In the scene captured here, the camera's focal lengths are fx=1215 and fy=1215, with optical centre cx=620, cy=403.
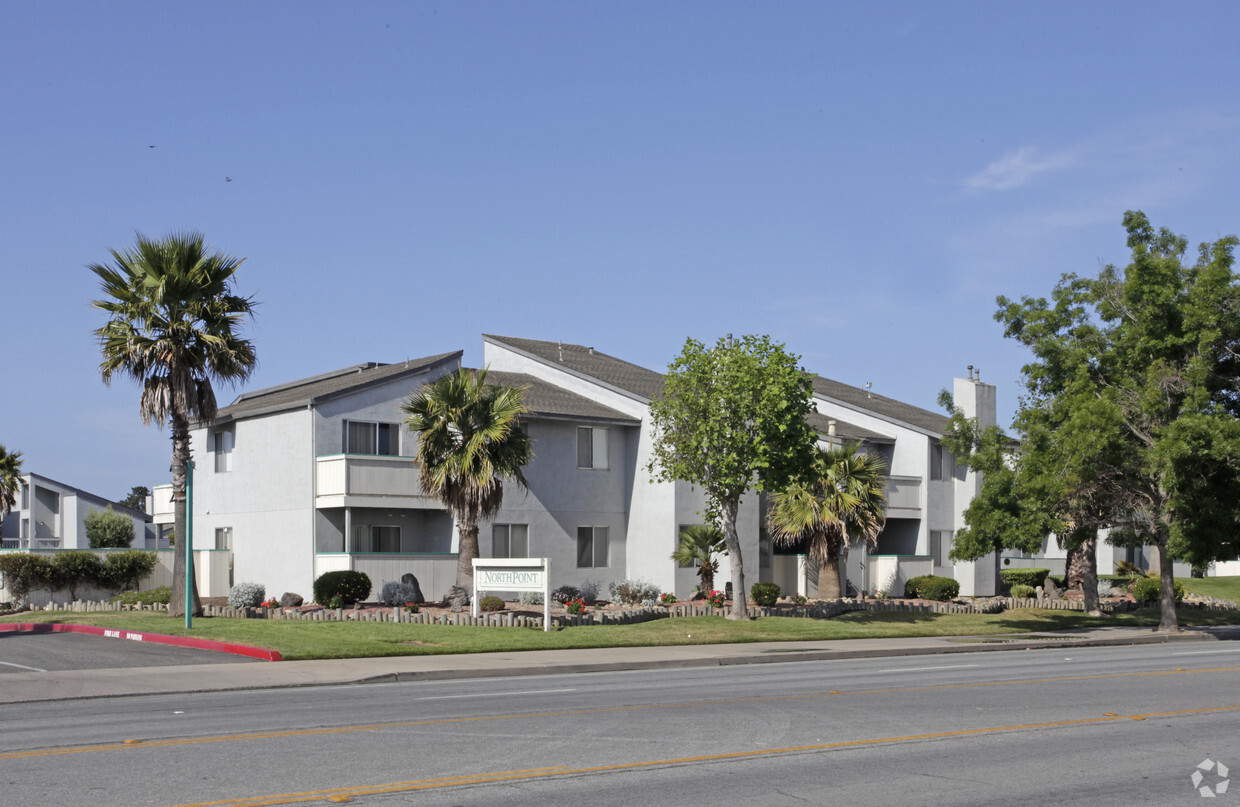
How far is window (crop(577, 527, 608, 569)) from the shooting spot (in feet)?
130

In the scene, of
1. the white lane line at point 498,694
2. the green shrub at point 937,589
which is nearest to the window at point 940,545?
the green shrub at point 937,589

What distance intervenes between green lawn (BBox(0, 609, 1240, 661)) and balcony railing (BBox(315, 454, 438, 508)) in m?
6.04

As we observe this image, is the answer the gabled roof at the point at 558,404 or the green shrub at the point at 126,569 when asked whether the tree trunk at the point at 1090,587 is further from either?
the green shrub at the point at 126,569

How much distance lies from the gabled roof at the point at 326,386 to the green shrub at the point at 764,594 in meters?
12.0

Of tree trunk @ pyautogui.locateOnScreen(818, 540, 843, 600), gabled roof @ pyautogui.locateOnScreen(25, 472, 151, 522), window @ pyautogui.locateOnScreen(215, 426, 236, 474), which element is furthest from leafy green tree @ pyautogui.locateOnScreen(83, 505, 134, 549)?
tree trunk @ pyautogui.locateOnScreen(818, 540, 843, 600)

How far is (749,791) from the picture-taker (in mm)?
9422

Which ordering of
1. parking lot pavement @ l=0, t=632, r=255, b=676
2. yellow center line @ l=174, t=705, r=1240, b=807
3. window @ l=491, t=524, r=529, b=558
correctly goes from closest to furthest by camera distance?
yellow center line @ l=174, t=705, r=1240, b=807 < parking lot pavement @ l=0, t=632, r=255, b=676 < window @ l=491, t=524, r=529, b=558

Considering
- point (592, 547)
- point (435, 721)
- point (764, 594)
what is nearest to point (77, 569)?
point (592, 547)

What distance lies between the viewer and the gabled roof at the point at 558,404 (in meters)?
38.5

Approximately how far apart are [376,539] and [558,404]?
7.23 metres

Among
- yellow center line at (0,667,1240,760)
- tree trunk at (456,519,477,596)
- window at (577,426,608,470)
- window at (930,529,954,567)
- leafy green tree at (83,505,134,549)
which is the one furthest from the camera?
leafy green tree at (83,505,134,549)

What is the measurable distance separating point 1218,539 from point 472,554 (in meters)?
19.0

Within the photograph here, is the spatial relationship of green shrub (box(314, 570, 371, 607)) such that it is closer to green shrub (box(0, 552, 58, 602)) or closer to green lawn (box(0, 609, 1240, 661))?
green lawn (box(0, 609, 1240, 661))

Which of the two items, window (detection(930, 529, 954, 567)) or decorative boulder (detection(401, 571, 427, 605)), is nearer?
decorative boulder (detection(401, 571, 427, 605))
